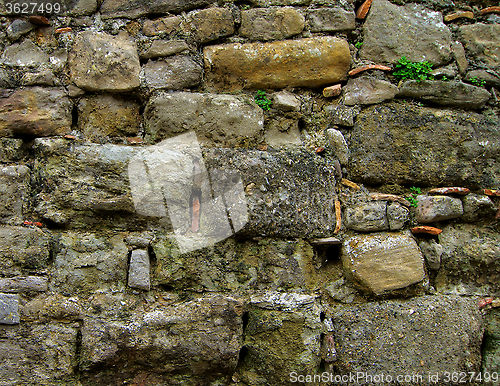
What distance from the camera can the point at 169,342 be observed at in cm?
142

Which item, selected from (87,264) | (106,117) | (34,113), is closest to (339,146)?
(106,117)

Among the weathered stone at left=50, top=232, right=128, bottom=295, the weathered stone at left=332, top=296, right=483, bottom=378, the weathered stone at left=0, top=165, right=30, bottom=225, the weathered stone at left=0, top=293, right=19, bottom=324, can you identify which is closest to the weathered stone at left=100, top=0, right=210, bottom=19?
the weathered stone at left=0, top=165, right=30, bottom=225

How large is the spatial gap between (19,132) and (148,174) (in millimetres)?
601

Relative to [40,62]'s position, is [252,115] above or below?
below

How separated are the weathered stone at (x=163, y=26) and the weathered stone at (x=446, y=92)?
3.69 feet

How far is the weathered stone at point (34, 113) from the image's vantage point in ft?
4.96

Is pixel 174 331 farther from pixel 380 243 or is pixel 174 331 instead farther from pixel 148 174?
pixel 380 243

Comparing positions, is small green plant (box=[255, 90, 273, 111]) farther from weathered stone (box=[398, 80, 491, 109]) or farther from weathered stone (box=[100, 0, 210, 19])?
weathered stone (box=[398, 80, 491, 109])

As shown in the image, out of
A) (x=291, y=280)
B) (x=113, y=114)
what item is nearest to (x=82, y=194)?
(x=113, y=114)

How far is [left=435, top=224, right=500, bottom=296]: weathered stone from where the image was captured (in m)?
1.65

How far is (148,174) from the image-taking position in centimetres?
150

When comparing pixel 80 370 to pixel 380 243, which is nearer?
pixel 80 370

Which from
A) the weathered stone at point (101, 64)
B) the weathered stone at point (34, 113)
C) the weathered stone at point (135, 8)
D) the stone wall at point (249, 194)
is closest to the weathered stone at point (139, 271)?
the stone wall at point (249, 194)

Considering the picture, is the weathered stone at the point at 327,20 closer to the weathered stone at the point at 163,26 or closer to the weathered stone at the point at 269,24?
the weathered stone at the point at 269,24
